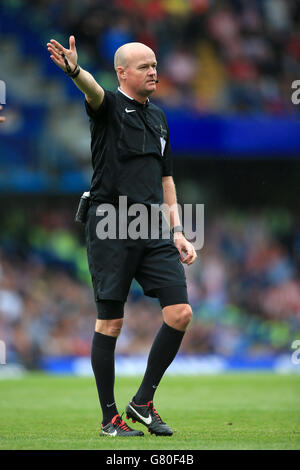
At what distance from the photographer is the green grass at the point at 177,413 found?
5316mm

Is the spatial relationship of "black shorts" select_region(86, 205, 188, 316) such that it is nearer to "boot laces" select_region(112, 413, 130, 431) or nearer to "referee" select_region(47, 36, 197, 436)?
"referee" select_region(47, 36, 197, 436)

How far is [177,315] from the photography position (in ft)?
18.9

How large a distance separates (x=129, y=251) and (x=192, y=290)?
1186 centimetres

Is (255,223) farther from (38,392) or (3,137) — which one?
(38,392)

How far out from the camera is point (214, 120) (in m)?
16.7

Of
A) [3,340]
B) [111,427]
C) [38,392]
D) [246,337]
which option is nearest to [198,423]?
[111,427]

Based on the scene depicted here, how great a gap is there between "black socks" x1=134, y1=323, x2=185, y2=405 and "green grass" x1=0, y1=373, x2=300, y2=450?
327 millimetres

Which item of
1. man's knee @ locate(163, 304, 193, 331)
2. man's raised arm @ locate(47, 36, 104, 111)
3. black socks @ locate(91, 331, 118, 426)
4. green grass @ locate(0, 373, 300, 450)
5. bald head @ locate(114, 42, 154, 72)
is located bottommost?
green grass @ locate(0, 373, 300, 450)

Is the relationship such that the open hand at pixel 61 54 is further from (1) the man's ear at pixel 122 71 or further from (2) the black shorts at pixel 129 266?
(2) the black shorts at pixel 129 266

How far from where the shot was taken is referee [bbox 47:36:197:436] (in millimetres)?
5750

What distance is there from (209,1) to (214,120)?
13.3 ft

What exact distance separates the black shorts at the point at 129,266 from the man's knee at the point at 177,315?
39mm

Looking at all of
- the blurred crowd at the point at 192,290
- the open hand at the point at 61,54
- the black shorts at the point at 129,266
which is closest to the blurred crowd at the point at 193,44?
the blurred crowd at the point at 192,290

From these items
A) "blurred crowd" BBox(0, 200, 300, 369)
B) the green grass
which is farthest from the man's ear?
"blurred crowd" BBox(0, 200, 300, 369)
